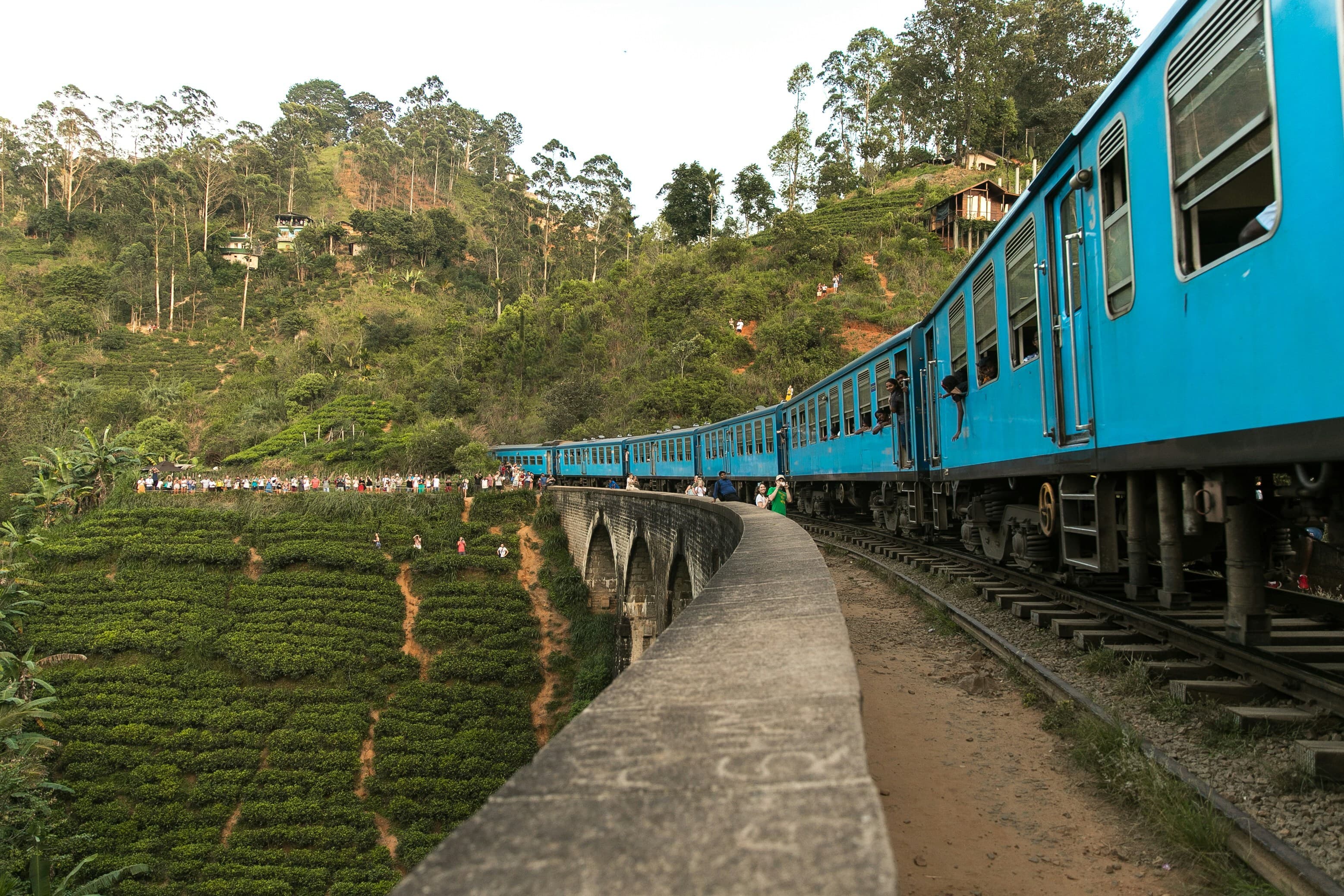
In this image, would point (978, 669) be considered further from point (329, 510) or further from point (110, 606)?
point (329, 510)

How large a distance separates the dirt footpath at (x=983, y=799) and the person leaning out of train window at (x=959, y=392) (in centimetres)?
282

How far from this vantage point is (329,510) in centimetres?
2984

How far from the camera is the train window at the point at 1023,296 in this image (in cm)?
558

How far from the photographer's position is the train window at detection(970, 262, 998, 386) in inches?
259

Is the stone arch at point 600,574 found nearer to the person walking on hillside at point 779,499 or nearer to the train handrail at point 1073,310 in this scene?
the person walking on hillside at point 779,499

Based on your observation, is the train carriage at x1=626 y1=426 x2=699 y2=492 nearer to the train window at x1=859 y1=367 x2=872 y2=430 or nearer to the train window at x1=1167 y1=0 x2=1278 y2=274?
the train window at x1=859 y1=367 x2=872 y2=430

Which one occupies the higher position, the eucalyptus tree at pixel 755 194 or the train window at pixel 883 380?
the eucalyptus tree at pixel 755 194

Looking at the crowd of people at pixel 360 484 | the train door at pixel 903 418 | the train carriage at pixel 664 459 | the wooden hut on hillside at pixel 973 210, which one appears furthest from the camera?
the wooden hut on hillside at pixel 973 210

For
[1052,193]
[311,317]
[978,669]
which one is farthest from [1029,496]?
[311,317]

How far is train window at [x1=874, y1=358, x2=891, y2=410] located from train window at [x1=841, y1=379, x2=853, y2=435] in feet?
3.53

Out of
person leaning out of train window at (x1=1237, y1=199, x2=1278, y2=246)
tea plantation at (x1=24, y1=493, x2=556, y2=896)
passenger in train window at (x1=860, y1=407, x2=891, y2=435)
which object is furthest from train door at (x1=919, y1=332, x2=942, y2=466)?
tea plantation at (x1=24, y1=493, x2=556, y2=896)

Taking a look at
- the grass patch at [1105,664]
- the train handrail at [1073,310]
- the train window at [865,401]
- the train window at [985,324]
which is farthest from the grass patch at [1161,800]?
the train window at [865,401]

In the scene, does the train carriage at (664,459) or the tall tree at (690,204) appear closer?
the train carriage at (664,459)

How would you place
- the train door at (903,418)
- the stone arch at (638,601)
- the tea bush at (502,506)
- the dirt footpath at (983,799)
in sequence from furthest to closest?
the tea bush at (502,506)
the stone arch at (638,601)
the train door at (903,418)
the dirt footpath at (983,799)
